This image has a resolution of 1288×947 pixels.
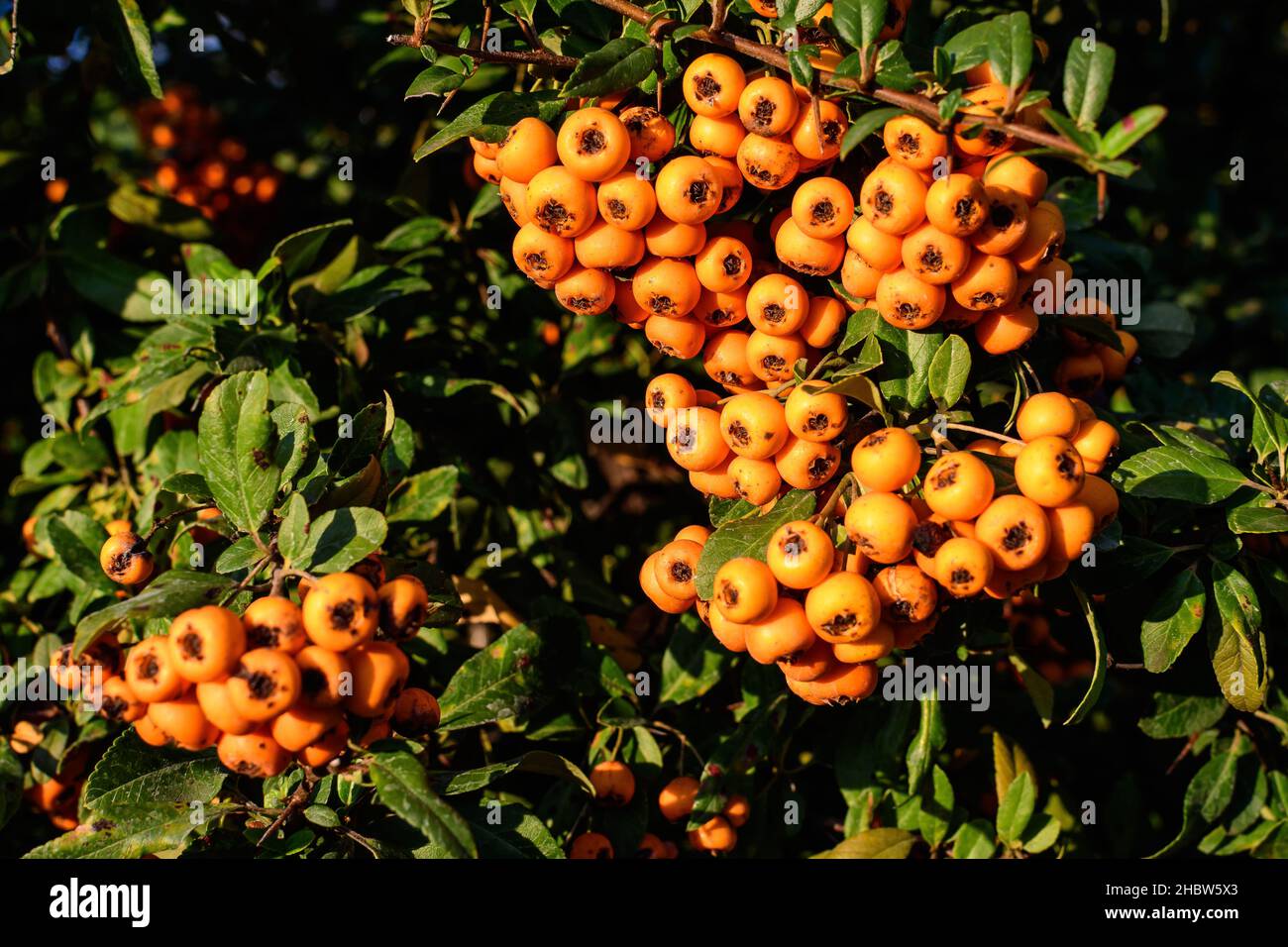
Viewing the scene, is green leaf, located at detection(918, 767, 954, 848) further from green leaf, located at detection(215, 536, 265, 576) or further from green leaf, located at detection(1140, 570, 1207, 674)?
green leaf, located at detection(215, 536, 265, 576)

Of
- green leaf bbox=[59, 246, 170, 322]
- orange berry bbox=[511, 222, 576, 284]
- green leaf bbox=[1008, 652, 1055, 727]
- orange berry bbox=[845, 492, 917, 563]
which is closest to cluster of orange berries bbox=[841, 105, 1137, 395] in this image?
orange berry bbox=[845, 492, 917, 563]

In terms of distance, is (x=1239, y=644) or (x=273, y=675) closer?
(x=273, y=675)

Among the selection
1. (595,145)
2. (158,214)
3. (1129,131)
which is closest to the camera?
(1129,131)

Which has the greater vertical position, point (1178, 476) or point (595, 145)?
point (595, 145)

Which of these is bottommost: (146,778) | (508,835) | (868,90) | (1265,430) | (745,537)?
(508,835)

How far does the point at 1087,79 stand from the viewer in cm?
208

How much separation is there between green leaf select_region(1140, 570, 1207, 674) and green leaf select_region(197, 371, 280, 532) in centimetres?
230

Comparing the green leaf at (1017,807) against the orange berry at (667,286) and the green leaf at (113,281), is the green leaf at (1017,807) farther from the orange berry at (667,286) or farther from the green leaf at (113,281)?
the green leaf at (113,281)

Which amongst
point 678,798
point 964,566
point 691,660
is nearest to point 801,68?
point 964,566

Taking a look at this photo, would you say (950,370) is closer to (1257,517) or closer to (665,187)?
(665,187)

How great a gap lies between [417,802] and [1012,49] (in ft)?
6.53

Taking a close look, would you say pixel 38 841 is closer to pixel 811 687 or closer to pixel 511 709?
pixel 511 709
